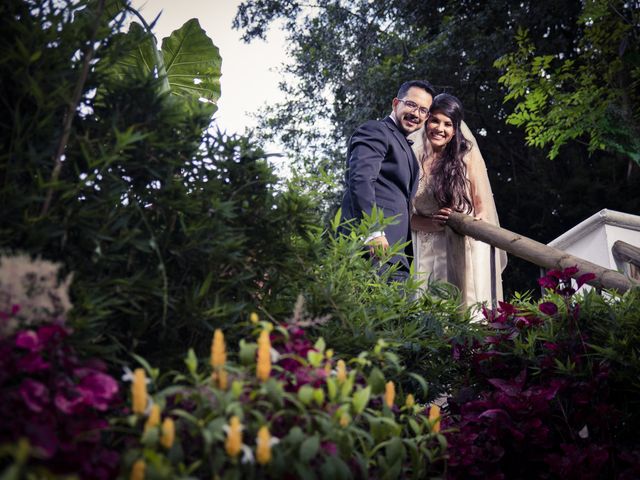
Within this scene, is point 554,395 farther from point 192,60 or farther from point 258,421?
point 192,60

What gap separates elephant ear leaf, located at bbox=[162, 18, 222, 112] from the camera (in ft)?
16.5

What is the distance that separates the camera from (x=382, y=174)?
167 inches

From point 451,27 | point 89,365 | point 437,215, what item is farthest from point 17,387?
point 451,27

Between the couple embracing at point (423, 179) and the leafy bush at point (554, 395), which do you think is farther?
the couple embracing at point (423, 179)

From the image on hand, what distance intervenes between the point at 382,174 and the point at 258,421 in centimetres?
299

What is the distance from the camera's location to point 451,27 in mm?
12695

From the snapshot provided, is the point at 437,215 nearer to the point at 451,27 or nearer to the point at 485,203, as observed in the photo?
the point at 485,203

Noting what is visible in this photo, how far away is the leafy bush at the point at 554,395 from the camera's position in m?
2.34

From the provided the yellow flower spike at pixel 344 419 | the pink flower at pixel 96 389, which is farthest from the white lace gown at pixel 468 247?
the pink flower at pixel 96 389

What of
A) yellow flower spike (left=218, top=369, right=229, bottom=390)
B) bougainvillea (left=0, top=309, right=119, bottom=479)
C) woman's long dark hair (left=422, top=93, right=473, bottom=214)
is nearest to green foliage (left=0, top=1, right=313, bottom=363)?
bougainvillea (left=0, top=309, right=119, bottom=479)

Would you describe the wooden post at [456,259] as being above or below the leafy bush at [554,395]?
above

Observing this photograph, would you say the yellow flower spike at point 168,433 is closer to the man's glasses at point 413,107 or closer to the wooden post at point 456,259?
the wooden post at point 456,259

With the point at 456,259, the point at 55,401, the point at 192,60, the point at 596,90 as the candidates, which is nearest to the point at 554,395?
the point at 55,401

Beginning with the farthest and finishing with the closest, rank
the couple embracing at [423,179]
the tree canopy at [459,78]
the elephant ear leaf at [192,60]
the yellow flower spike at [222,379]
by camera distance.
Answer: the tree canopy at [459,78]
the elephant ear leaf at [192,60]
the couple embracing at [423,179]
the yellow flower spike at [222,379]
